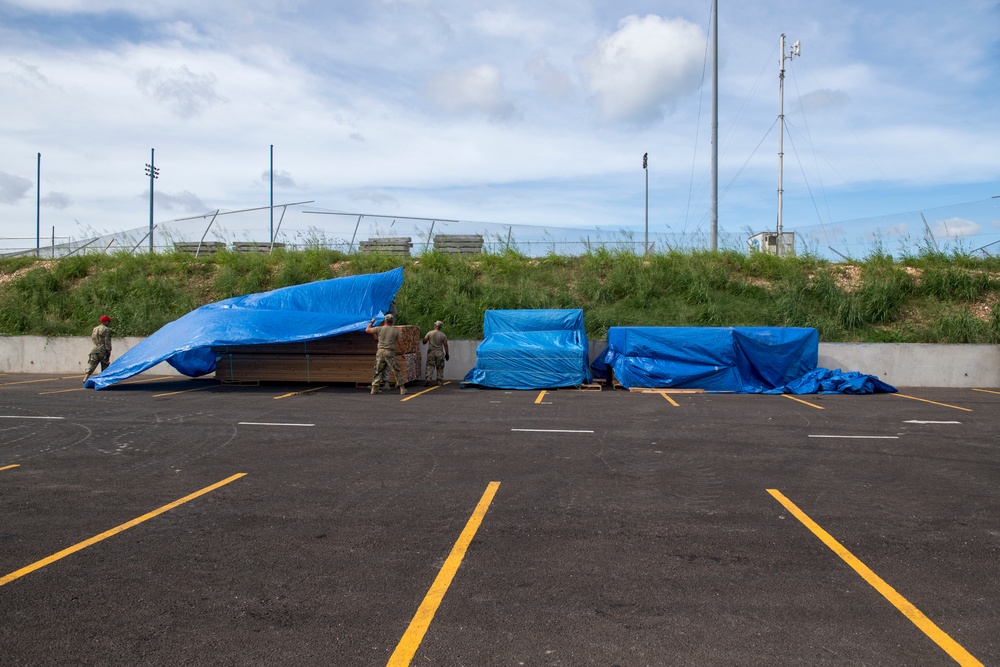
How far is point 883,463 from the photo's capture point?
7656 mm

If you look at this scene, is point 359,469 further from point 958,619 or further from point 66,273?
point 66,273

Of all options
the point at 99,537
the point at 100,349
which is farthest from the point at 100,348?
the point at 99,537

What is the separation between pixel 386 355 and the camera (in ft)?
47.9

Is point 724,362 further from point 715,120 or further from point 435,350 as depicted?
point 715,120

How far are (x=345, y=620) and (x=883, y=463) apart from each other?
659cm

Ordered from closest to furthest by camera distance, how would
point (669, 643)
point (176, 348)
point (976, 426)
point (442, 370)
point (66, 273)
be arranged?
point (669, 643), point (976, 426), point (176, 348), point (442, 370), point (66, 273)

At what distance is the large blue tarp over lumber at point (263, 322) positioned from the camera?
48.4ft

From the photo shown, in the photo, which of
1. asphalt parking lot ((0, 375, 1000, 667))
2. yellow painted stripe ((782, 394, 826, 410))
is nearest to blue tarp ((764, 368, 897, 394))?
yellow painted stripe ((782, 394, 826, 410))

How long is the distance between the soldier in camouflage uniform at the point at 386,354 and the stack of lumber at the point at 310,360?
2.19ft

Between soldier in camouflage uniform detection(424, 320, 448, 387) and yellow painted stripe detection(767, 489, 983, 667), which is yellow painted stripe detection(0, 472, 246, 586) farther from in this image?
soldier in camouflage uniform detection(424, 320, 448, 387)

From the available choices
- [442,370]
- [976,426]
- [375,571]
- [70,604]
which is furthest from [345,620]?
[442,370]

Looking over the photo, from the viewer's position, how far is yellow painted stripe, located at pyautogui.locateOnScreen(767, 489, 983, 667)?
3.30 metres

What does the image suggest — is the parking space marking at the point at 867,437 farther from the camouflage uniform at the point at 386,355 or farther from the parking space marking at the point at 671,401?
the camouflage uniform at the point at 386,355

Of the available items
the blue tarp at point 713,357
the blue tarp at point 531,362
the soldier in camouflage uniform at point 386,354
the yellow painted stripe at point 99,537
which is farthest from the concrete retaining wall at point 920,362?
the yellow painted stripe at point 99,537
